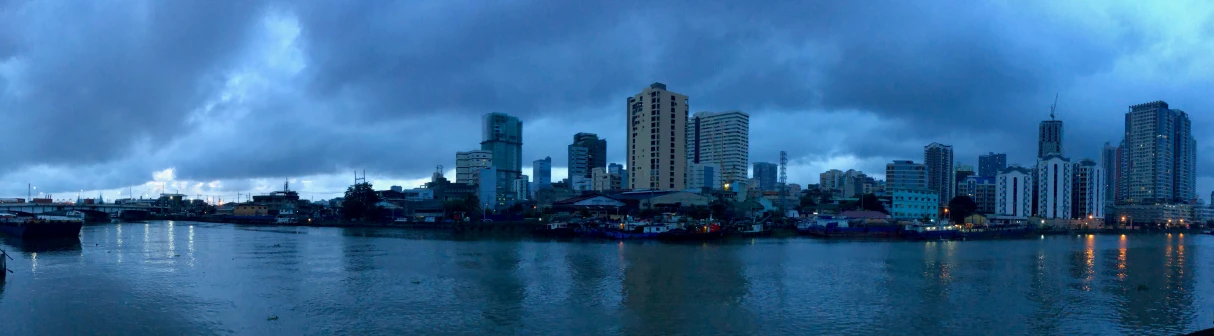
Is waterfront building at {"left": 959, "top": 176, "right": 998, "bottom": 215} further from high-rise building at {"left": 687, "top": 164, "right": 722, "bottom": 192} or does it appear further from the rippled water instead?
the rippled water

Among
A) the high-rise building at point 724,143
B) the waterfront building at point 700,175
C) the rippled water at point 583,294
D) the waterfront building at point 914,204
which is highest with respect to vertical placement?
the high-rise building at point 724,143

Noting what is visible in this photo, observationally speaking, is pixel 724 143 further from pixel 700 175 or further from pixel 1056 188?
pixel 1056 188

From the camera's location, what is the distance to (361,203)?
207 ft

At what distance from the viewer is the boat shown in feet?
110

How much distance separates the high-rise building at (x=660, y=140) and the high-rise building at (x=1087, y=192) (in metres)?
47.8

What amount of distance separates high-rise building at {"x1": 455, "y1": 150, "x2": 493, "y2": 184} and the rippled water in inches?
2876

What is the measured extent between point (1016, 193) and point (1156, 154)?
55.0 metres

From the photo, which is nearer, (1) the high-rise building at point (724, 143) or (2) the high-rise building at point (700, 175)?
(2) the high-rise building at point (700, 175)

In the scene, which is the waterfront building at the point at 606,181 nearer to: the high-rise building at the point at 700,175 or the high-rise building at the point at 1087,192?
the high-rise building at the point at 700,175

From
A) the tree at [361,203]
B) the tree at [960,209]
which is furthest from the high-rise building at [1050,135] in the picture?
the tree at [361,203]

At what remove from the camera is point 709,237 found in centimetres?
4141

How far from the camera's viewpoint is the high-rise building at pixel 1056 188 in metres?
73.8

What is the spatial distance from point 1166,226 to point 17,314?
10750 centimetres

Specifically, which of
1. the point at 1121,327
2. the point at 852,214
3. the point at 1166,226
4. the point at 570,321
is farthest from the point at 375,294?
the point at 1166,226
